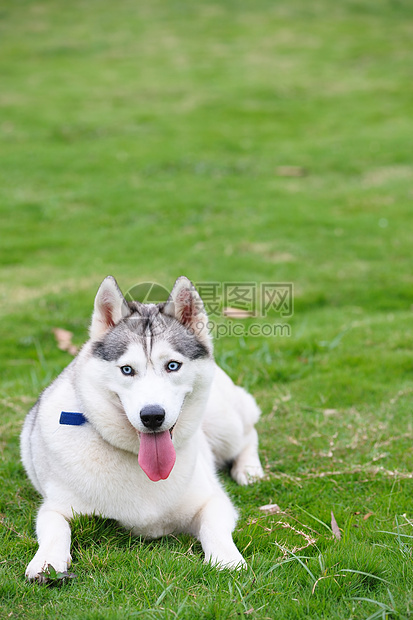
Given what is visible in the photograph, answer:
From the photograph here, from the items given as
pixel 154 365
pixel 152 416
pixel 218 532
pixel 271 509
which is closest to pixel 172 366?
pixel 154 365

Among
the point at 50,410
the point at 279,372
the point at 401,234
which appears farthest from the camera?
the point at 401,234

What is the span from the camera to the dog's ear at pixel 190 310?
3.79 meters

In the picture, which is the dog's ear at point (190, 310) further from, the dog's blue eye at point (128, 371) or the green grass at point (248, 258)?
the green grass at point (248, 258)

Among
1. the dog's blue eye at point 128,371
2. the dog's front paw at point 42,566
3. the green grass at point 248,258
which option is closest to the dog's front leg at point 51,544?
the dog's front paw at point 42,566

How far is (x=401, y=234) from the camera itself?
10609 mm

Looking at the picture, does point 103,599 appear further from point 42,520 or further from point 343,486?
point 343,486

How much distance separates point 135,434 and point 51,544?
0.74 metres

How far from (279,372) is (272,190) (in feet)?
24.1

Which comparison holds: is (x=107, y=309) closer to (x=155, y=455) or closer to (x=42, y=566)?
(x=155, y=455)

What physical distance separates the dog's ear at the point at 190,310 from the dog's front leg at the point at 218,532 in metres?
0.97

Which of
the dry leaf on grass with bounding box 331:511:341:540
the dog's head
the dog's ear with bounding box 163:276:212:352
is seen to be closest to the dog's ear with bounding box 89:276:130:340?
the dog's head

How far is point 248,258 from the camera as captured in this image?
982 cm

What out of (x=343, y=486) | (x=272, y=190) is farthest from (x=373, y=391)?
(x=272, y=190)

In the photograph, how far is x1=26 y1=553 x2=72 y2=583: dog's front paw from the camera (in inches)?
126
